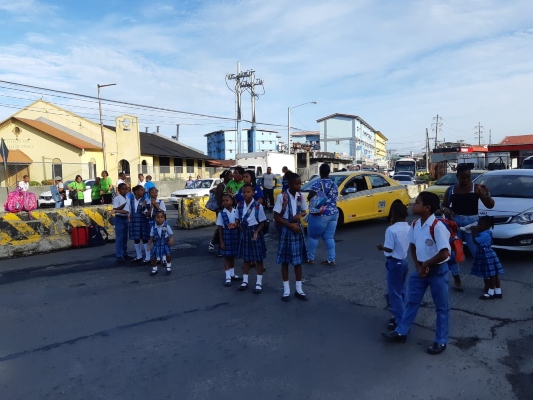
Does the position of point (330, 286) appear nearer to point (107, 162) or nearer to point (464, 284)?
point (464, 284)

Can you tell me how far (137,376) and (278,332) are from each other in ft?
5.10

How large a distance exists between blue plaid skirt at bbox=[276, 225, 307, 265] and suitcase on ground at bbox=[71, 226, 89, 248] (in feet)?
19.8

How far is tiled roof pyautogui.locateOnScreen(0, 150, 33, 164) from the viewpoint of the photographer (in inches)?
1124

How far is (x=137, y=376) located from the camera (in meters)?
3.69

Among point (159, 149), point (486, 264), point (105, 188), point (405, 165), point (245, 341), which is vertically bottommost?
point (245, 341)

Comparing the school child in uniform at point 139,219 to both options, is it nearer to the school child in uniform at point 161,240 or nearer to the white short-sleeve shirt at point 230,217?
the school child in uniform at point 161,240

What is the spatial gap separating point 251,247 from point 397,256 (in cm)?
230

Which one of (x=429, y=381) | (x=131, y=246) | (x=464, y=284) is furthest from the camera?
(x=131, y=246)

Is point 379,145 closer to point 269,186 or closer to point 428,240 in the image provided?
point 269,186

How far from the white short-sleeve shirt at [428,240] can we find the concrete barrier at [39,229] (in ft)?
26.9

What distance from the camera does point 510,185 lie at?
26.7ft

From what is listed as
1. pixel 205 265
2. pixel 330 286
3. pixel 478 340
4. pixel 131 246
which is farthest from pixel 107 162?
pixel 478 340

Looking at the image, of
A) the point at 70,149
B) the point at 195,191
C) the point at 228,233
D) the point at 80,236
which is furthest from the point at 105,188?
the point at 70,149

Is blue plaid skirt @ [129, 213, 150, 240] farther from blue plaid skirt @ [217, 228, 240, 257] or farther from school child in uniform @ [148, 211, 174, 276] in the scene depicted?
blue plaid skirt @ [217, 228, 240, 257]
